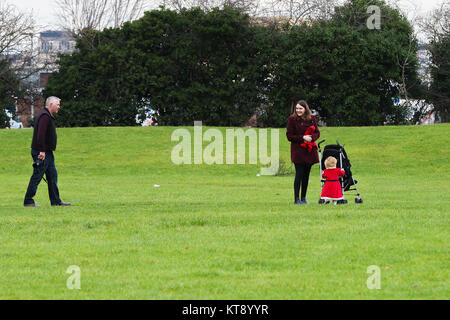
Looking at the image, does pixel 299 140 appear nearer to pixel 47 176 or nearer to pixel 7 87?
pixel 47 176

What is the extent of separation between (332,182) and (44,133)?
5.32 metres

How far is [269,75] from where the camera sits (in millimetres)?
49938

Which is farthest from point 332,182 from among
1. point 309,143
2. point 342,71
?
point 342,71

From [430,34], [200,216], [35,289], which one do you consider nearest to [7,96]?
[430,34]

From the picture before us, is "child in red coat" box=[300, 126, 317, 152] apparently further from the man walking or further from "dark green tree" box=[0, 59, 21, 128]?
"dark green tree" box=[0, 59, 21, 128]
